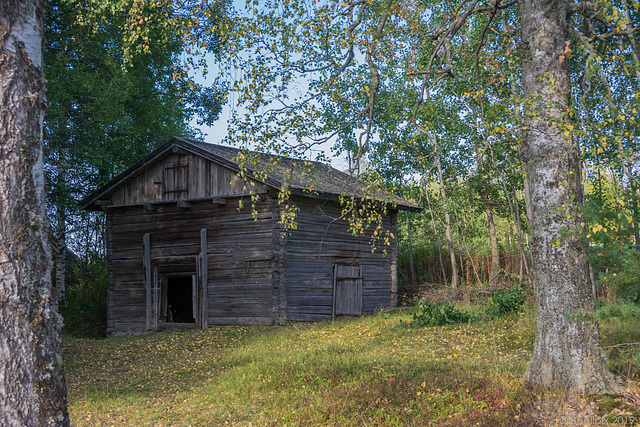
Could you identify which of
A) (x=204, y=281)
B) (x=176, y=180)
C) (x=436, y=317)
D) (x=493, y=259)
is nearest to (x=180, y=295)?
(x=204, y=281)

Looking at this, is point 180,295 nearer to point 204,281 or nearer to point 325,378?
point 204,281

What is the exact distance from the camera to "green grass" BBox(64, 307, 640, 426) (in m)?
6.26

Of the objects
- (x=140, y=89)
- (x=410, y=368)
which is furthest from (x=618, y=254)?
(x=140, y=89)

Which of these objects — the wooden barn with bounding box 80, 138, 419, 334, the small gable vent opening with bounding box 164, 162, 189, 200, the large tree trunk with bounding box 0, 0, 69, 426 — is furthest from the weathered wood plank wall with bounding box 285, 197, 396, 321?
the large tree trunk with bounding box 0, 0, 69, 426

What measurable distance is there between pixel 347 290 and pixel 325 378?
9388 millimetres

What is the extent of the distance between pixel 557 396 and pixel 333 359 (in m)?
3.85

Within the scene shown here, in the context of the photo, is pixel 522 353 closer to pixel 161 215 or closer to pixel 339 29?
pixel 339 29

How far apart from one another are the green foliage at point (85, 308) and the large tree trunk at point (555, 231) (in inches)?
627

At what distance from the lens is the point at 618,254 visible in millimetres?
5098

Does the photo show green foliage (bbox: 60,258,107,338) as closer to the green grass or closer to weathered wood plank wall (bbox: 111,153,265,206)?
weathered wood plank wall (bbox: 111,153,265,206)

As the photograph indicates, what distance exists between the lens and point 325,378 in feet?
25.5

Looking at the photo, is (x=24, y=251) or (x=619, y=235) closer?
(x=24, y=251)

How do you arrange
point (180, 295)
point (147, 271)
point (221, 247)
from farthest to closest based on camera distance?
point (180, 295) < point (147, 271) < point (221, 247)

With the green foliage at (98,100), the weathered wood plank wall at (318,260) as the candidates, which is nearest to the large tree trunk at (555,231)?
the weathered wood plank wall at (318,260)
